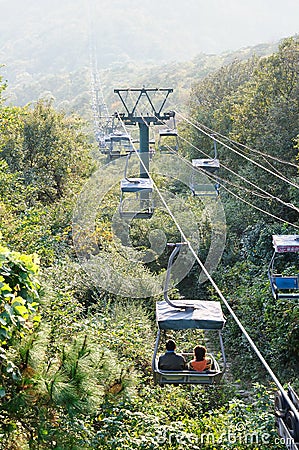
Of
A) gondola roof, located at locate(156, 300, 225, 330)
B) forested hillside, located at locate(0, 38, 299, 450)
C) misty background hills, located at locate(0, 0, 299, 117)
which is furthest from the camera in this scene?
misty background hills, located at locate(0, 0, 299, 117)

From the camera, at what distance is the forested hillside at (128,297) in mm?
6859

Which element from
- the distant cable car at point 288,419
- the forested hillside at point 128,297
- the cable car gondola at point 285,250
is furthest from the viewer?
the cable car gondola at point 285,250

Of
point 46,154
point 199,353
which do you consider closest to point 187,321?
point 199,353

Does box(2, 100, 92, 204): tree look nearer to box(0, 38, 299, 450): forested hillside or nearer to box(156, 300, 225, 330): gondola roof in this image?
box(0, 38, 299, 450): forested hillside

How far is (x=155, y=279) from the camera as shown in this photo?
1534 cm

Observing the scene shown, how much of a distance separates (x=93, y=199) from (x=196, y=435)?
527 inches

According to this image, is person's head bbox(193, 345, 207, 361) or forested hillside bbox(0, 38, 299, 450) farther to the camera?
person's head bbox(193, 345, 207, 361)

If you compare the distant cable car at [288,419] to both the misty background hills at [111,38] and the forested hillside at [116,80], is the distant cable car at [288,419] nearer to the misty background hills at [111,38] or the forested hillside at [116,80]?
the forested hillside at [116,80]
